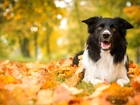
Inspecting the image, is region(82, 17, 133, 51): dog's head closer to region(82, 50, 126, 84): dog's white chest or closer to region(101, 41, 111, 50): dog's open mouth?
region(101, 41, 111, 50): dog's open mouth

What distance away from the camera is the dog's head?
4977mm

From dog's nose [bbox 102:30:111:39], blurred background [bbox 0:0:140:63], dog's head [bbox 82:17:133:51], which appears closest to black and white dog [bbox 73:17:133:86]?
dog's head [bbox 82:17:133:51]

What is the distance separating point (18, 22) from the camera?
2380 cm

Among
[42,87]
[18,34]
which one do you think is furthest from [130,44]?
[42,87]

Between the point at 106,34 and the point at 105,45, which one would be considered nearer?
the point at 106,34

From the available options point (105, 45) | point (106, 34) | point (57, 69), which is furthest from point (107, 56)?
point (57, 69)

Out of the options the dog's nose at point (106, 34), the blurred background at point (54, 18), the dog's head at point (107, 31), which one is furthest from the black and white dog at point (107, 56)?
the blurred background at point (54, 18)

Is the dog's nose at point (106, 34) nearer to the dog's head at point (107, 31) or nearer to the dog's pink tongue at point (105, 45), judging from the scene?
the dog's head at point (107, 31)

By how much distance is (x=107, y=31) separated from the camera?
16.1ft

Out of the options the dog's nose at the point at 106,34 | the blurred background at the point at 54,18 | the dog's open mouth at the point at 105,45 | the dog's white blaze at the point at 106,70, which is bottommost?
the dog's white blaze at the point at 106,70

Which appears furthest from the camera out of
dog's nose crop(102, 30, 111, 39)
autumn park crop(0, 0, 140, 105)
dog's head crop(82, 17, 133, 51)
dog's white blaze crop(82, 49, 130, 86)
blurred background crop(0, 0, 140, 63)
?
blurred background crop(0, 0, 140, 63)

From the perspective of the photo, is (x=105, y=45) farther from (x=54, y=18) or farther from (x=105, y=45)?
(x=54, y=18)

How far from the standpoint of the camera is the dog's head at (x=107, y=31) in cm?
498

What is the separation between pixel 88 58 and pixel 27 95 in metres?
2.60
